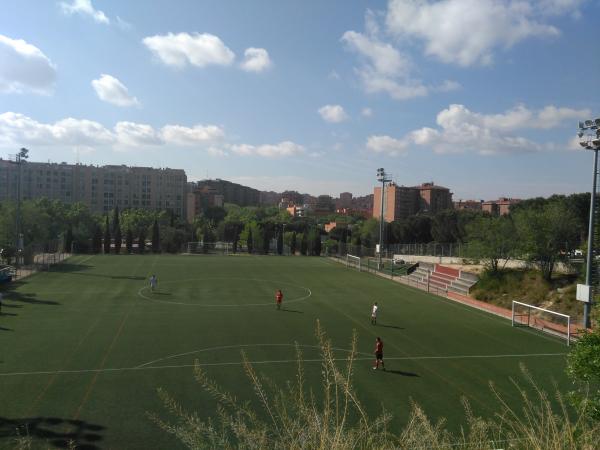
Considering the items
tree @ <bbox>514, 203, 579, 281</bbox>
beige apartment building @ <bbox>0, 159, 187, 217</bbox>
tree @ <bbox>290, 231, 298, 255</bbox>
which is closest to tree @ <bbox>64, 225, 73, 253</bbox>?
tree @ <bbox>290, 231, 298, 255</bbox>

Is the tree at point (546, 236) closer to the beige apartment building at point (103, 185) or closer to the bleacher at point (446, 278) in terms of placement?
the bleacher at point (446, 278)

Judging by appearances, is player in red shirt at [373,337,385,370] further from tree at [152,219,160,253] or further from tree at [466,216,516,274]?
tree at [152,219,160,253]

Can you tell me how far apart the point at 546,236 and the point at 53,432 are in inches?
1281

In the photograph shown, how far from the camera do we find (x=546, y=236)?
1318 inches

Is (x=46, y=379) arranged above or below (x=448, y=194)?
below

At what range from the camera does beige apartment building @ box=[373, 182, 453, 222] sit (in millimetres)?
166125

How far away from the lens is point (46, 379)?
14766 millimetres

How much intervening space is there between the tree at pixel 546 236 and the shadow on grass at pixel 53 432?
31064 millimetres

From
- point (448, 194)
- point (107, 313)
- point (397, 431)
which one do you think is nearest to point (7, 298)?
point (107, 313)

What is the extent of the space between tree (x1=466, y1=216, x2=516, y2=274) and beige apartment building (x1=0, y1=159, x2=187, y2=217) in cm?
11758

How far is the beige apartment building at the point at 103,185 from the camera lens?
136 m

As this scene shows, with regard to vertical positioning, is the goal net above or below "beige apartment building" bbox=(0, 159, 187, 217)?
below

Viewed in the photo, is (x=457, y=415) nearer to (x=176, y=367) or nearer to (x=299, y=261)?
(x=176, y=367)

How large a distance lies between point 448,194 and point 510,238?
486 ft
